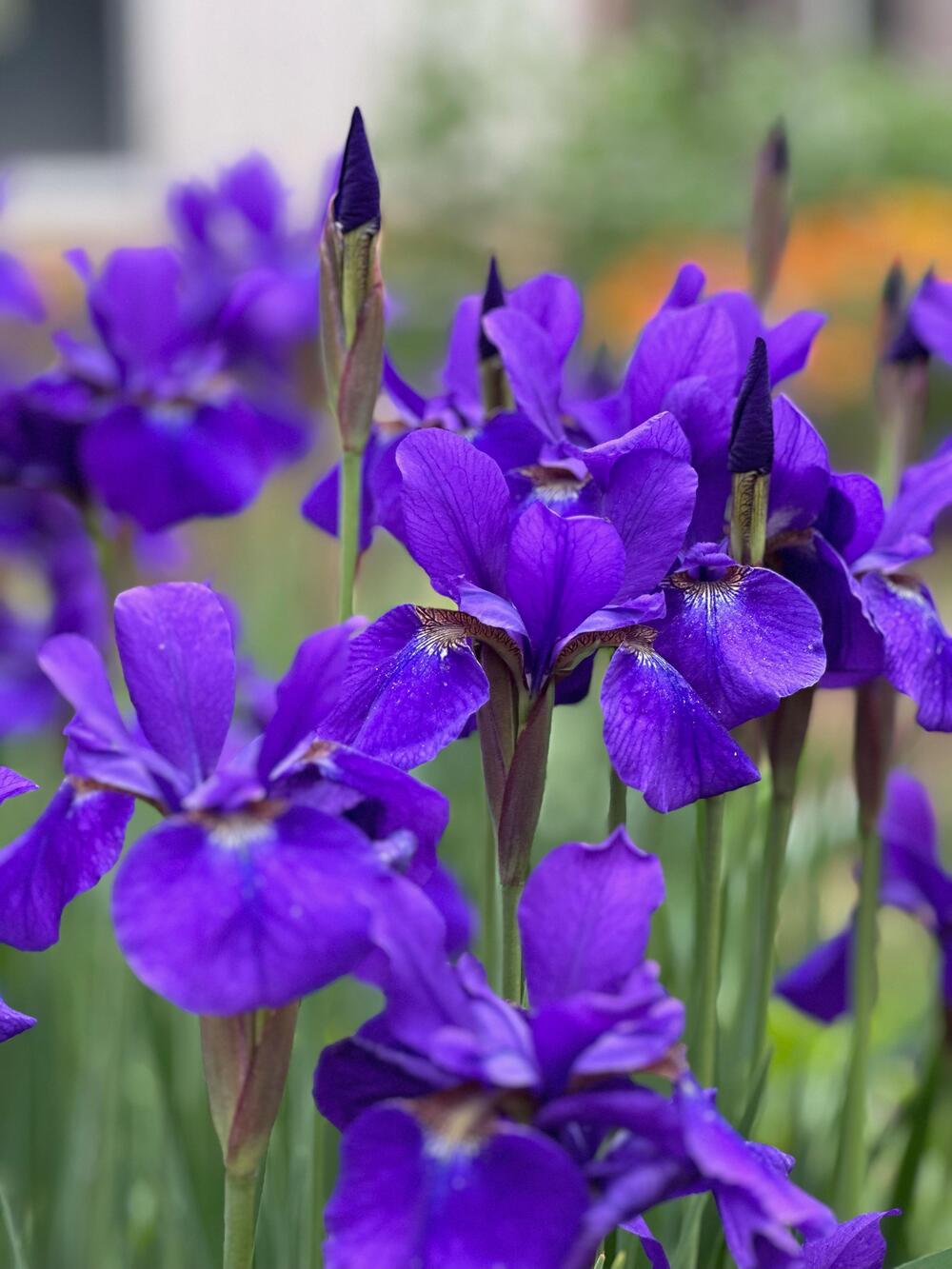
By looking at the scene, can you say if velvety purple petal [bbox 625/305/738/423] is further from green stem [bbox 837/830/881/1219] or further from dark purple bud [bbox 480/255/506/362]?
green stem [bbox 837/830/881/1219]

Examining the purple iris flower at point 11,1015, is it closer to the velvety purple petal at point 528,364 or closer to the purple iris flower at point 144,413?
the velvety purple petal at point 528,364

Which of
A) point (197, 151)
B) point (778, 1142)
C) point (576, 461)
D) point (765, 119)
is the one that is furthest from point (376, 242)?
point (197, 151)

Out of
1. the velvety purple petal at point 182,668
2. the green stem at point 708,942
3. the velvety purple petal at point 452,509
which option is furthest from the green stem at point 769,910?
the velvety purple petal at point 182,668

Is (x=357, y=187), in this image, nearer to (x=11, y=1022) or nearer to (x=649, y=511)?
(x=649, y=511)

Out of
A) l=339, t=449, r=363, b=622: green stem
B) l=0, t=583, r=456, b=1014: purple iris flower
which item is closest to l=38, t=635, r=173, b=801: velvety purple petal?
l=0, t=583, r=456, b=1014: purple iris flower

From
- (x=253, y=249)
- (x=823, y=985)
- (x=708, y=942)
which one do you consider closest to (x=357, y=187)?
(x=708, y=942)

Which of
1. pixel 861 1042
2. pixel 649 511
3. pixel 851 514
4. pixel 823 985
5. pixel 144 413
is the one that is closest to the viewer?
pixel 649 511

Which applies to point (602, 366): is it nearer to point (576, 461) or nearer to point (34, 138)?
point (576, 461)
